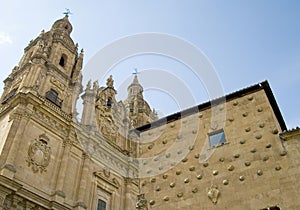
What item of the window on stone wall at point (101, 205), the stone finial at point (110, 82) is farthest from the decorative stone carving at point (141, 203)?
the stone finial at point (110, 82)

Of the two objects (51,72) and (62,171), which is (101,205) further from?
(51,72)

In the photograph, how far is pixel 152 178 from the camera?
6.91 metres

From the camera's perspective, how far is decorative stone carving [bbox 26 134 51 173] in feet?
63.7

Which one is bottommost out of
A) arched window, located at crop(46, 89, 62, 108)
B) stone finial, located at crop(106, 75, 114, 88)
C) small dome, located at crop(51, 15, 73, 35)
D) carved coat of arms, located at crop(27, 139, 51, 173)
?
carved coat of arms, located at crop(27, 139, 51, 173)

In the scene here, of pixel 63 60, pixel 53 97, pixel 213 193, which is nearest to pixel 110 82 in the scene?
pixel 63 60

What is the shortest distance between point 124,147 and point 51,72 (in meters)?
8.92

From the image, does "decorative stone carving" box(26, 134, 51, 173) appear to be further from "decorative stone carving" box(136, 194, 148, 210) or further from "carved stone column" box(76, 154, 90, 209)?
"decorative stone carving" box(136, 194, 148, 210)

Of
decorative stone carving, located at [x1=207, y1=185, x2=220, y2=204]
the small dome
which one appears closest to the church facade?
decorative stone carving, located at [x1=207, y1=185, x2=220, y2=204]

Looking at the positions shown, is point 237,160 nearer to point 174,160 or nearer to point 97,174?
point 174,160

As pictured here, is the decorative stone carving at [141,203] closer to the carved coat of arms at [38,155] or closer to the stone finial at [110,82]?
the carved coat of arms at [38,155]

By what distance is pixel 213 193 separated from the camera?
5.89m

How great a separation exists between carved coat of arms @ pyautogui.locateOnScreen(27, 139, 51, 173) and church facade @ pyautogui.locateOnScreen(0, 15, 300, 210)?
66 mm

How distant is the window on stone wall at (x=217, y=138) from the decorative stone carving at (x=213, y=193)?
37.1 inches

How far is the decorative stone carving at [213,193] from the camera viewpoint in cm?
582
